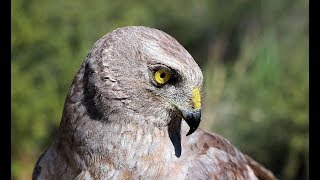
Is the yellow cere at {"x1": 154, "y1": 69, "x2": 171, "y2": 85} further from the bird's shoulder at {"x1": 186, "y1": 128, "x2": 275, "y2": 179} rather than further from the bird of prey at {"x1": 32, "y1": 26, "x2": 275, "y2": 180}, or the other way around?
the bird's shoulder at {"x1": 186, "y1": 128, "x2": 275, "y2": 179}

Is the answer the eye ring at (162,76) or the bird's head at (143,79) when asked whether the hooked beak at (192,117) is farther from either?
the eye ring at (162,76)

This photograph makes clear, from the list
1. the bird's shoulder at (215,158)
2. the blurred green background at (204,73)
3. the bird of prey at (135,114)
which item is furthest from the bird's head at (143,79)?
the blurred green background at (204,73)

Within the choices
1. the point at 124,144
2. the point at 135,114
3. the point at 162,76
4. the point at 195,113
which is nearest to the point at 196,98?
the point at 195,113

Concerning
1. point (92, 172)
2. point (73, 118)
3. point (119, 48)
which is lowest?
point (92, 172)

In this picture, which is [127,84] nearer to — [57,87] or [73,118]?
[73,118]

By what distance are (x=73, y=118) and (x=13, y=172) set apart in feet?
9.83

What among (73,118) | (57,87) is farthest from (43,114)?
(73,118)

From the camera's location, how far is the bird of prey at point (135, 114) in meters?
3.15

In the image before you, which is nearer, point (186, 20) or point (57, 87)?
point (57, 87)

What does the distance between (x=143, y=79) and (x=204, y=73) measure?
2.98 metres

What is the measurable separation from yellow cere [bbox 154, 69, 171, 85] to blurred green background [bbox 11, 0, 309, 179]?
2.86 metres

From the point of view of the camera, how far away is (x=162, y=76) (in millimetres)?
3150
